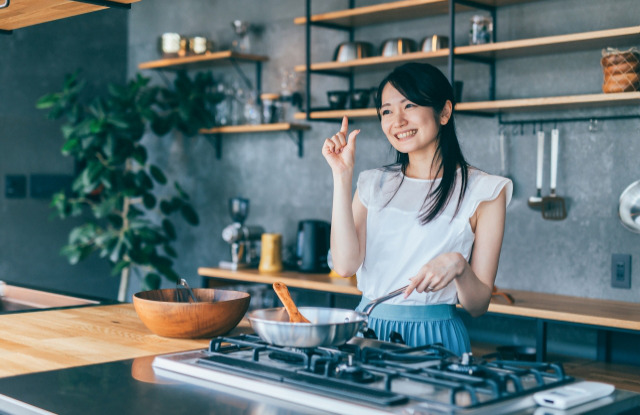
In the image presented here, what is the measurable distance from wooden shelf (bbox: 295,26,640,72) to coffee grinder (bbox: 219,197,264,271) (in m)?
0.92

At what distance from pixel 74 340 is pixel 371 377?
31.8 inches

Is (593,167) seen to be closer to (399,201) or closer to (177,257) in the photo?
(399,201)

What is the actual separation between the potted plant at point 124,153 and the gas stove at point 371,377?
3270 mm

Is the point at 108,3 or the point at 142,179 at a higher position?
the point at 108,3

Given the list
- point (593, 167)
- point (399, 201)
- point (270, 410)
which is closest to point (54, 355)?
point (270, 410)

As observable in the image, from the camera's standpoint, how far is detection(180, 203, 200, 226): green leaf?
4.79m

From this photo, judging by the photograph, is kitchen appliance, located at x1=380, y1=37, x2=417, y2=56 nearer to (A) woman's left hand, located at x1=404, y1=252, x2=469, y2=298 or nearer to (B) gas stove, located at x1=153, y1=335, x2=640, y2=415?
(A) woman's left hand, located at x1=404, y1=252, x2=469, y2=298

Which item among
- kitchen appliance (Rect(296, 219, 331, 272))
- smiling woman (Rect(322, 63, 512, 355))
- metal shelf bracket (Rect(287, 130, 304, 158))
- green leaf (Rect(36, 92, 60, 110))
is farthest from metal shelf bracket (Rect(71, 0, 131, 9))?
green leaf (Rect(36, 92, 60, 110))

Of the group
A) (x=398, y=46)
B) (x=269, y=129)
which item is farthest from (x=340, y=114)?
(x=269, y=129)

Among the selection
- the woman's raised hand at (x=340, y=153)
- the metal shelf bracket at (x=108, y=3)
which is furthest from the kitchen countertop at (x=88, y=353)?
the metal shelf bracket at (x=108, y=3)

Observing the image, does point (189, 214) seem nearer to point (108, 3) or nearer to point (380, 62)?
point (380, 62)

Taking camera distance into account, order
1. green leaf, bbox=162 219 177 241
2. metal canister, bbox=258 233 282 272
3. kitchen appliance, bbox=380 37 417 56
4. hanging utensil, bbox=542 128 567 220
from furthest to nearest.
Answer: green leaf, bbox=162 219 177 241 → metal canister, bbox=258 233 282 272 → kitchen appliance, bbox=380 37 417 56 → hanging utensil, bbox=542 128 567 220

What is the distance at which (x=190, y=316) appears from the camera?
1751mm

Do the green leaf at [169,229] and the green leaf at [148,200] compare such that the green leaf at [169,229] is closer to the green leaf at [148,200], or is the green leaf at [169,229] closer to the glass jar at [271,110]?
the green leaf at [148,200]
